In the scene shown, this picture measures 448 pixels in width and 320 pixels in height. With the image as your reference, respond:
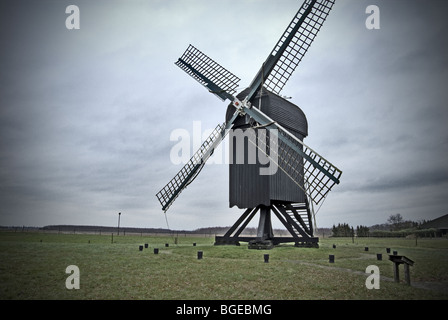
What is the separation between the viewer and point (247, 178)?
64.7 ft

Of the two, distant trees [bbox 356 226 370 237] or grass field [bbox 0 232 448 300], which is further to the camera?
distant trees [bbox 356 226 370 237]

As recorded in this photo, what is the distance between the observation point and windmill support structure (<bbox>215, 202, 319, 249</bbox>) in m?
19.0

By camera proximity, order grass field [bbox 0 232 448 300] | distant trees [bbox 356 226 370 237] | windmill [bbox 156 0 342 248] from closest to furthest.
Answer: grass field [bbox 0 232 448 300] → windmill [bbox 156 0 342 248] → distant trees [bbox 356 226 370 237]

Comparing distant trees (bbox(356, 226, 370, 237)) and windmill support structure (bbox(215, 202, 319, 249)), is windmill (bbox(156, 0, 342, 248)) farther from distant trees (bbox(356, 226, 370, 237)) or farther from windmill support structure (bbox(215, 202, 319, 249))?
distant trees (bbox(356, 226, 370, 237))

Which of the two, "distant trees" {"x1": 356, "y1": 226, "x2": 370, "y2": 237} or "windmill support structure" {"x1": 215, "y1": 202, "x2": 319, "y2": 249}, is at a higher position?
"windmill support structure" {"x1": 215, "y1": 202, "x2": 319, "y2": 249}

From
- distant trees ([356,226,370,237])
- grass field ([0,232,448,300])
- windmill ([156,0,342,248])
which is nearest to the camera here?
grass field ([0,232,448,300])

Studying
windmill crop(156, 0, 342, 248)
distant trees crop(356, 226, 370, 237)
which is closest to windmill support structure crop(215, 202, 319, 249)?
windmill crop(156, 0, 342, 248)

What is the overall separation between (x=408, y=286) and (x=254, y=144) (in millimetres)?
12175

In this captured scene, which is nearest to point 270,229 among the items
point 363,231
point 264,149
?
point 264,149

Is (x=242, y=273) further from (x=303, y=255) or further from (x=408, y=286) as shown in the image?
(x=303, y=255)

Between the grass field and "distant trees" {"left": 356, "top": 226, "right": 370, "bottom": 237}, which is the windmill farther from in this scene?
"distant trees" {"left": 356, "top": 226, "right": 370, "bottom": 237}

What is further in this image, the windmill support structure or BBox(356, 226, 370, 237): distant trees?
BBox(356, 226, 370, 237): distant trees

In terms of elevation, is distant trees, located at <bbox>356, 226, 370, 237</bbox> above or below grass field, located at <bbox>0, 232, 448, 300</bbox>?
below
